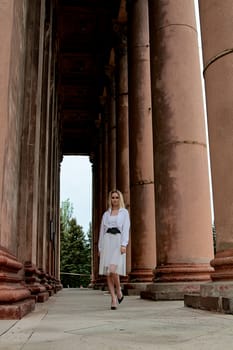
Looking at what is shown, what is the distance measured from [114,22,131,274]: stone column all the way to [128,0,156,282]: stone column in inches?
404

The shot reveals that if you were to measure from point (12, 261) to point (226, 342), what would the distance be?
7.77 meters

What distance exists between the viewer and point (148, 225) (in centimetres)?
3894

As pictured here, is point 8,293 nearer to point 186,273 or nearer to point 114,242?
point 114,242

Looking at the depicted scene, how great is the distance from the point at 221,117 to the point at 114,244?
319 inches

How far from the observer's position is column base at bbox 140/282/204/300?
24.4 meters

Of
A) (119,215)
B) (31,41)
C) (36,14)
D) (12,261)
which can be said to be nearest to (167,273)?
(119,215)

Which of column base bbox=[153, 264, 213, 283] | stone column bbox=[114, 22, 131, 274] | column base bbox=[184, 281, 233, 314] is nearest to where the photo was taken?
column base bbox=[184, 281, 233, 314]

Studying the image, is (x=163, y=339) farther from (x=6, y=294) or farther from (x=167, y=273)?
(x=167, y=273)

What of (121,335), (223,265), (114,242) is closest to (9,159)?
(121,335)

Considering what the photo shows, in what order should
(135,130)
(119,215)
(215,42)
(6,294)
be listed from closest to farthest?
(6,294) < (215,42) < (119,215) < (135,130)

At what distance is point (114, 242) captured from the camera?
21.7 m

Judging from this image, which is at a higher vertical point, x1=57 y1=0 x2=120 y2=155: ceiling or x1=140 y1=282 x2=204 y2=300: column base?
x1=57 y1=0 x2=120 y2=155: ceiling

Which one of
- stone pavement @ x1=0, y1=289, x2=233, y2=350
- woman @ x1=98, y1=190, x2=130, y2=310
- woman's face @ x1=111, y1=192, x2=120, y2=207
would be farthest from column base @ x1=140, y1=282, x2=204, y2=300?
stone pavement @ x1=0, y1=289, x2=233, y2=350

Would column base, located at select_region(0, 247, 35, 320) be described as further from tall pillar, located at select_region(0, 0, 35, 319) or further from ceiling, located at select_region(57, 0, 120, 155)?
ceiling, located at select_region(57, 0, 120, 155)
